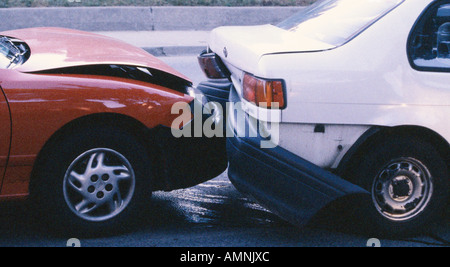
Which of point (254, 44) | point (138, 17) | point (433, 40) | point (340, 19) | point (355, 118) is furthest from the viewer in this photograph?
point (138, 17)

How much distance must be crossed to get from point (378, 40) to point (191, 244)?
1.69 metres

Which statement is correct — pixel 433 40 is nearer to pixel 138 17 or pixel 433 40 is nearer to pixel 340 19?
pixel 340 19

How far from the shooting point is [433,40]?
3.77 metres

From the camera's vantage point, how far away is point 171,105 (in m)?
3.75

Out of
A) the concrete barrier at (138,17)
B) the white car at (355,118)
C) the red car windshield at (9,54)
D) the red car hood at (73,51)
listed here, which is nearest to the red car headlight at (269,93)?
the white car at (355,118)

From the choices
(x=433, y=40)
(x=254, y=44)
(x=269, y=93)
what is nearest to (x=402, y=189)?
(x=433, y=40)

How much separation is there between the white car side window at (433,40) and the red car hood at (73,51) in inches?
59.9

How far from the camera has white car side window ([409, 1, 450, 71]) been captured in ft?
12.2

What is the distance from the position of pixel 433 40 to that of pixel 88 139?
2.20 m

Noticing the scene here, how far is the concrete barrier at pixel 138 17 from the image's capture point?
36.7 feet

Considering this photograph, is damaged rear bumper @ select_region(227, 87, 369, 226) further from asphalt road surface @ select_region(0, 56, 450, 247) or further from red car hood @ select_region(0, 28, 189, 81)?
red car hood @ select_region(0, 28, 189, 81)

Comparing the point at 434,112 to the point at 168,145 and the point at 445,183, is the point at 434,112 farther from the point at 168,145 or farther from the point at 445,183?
the point at 168,145

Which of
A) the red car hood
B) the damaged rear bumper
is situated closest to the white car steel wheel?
the damaged rear bumper

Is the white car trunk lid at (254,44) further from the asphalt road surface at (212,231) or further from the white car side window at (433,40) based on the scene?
the asphalt road surface at (212,231)
